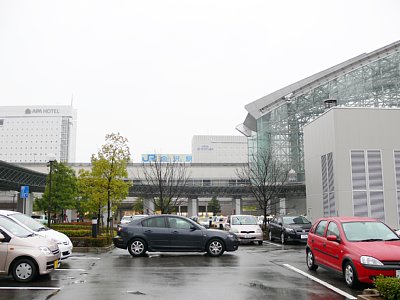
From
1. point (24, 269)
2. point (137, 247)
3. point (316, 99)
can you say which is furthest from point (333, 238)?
point (316, 99)

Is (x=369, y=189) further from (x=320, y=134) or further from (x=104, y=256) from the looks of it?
(x=104, y=256)

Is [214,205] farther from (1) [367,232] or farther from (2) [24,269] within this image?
(2) [24,269]

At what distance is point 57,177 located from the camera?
41.8 m

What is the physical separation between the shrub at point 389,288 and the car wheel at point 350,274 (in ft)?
7.00

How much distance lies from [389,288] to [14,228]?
837cm

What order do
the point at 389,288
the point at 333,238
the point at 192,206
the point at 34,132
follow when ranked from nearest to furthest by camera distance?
the point at 389,288 < the point at 333,238 < the point at 192,206 < the point at 34,132

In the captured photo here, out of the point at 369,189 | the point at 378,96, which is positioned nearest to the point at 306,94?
the point at 378,96

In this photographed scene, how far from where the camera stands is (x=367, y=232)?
32.6 ft

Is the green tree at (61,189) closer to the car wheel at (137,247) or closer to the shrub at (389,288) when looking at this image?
the car wheel at (137,247)

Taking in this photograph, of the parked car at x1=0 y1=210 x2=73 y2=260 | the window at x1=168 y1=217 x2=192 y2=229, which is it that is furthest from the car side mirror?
the parked car at x1=0 y1=210 x2=73 y2=260

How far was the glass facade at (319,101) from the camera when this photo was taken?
42031 millimetres

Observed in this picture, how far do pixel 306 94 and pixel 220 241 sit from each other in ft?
116

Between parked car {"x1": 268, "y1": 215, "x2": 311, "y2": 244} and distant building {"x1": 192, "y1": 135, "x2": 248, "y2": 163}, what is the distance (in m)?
141

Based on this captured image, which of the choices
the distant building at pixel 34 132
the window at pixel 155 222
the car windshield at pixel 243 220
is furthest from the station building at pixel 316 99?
the distant building at pixel 34 132
